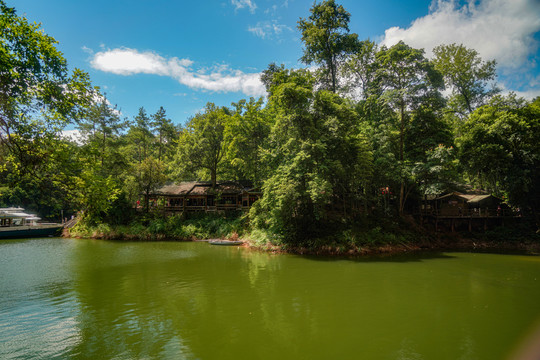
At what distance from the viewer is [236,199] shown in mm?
34500

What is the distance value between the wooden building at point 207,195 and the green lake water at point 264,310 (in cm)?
1594

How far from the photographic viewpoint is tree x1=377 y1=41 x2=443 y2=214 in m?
23.4

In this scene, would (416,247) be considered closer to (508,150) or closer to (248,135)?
(508,150)

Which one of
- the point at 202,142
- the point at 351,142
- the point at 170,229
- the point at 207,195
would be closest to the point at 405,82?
the point at 351,142

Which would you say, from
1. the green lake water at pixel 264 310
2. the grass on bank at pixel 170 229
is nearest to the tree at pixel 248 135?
the grass on bank at pixel 170 229

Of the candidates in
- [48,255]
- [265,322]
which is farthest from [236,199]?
[265,322]

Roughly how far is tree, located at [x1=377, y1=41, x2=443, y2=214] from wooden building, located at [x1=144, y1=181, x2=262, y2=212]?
55.8 feet

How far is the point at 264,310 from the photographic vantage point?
9.10m

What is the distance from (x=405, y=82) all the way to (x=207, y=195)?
26.3m

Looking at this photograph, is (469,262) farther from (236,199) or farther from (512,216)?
(236,199)

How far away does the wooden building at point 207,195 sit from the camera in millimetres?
32688

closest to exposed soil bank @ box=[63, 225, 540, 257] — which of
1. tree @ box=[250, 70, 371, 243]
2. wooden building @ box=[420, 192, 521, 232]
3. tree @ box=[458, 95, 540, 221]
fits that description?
tree @ box=[250, 70, 371, 243]

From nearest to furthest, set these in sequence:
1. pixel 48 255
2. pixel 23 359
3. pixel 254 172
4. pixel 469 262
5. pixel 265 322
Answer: pixel 23 359, pixel 265 322, pixel 469 262, pixel 48 255, pixel 254 172

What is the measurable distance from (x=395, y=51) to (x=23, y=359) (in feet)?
98.5
